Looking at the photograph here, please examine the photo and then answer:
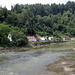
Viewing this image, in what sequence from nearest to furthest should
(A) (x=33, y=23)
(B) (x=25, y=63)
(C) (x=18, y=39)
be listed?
(B) (x=25, y=63) → (C) (x=18, y=39) → (A) (x=33, y=23)

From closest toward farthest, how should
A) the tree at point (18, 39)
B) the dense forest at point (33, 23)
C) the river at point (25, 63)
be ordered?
the river at point (25, 63) → the tree at point (18, 39) → the dense forest at point (33, 23)

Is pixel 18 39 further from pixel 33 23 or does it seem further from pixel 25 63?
pixel 33 23

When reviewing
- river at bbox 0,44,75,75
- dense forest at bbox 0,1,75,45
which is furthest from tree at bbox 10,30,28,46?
river at bbox 0,44,75,75

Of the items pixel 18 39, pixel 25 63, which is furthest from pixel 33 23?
pixel 25 63

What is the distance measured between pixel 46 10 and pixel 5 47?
116 meters

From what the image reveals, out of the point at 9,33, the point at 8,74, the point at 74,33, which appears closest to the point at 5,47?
the point at 9,33

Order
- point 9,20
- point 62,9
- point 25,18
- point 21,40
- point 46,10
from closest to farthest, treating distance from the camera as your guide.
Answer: point 21,40
point 9,20
point 25,18
point 46,10
point 62,9

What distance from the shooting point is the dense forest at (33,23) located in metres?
64.0

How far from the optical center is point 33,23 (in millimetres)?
101938

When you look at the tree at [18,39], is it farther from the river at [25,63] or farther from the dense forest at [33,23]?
the river at [25,63]

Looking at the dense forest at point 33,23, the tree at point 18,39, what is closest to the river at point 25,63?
the tree at point 18,39

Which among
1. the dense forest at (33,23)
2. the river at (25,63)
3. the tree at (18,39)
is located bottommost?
the river at (25,63)

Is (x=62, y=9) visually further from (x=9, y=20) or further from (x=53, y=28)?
(x=9, y=20)

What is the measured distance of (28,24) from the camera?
8919cm
